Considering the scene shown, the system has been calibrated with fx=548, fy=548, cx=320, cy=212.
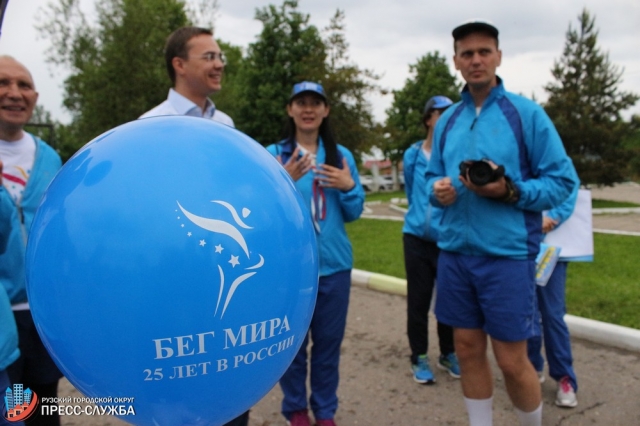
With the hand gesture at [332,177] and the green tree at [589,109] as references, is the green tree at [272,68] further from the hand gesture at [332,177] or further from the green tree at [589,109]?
the hand gesture at [332,177]

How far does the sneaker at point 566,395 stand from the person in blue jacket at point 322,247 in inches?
57.4

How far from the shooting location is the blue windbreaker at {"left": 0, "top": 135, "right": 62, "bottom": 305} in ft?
6.51

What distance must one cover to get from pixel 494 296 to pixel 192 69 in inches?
71.2

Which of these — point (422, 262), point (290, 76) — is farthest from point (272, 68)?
point (422, 262)

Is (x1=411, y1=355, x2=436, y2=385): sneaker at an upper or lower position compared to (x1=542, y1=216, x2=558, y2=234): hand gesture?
lower

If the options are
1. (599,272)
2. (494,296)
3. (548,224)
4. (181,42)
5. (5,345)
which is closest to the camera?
(5,345)

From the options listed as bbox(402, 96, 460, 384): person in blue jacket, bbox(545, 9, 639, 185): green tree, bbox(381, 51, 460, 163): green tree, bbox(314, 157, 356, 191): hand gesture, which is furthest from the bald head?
bbox(381, 51, 460, 163): green tree

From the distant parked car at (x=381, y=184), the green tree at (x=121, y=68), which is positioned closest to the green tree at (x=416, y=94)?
the distant parked car at (x=381, y=184)

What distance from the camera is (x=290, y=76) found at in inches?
1107

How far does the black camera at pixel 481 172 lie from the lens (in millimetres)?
2436

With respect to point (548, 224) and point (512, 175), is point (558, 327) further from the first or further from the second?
point (512, 175)

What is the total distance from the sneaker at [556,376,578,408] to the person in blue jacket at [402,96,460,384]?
31.0 inches

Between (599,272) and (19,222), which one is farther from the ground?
(19,222)

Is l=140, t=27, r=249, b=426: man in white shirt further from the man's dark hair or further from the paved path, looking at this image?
the paved path
